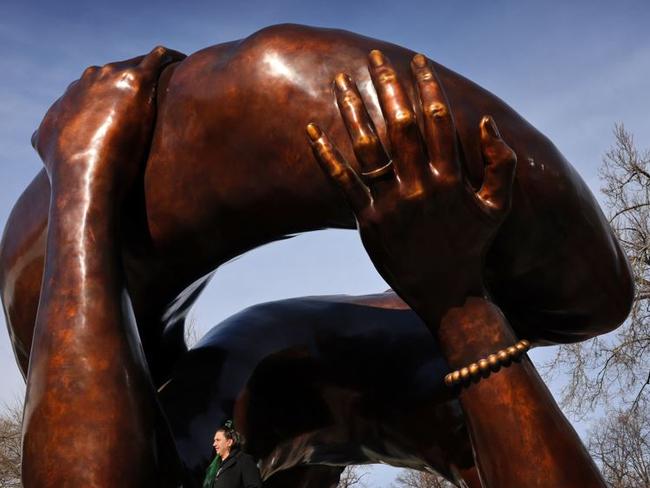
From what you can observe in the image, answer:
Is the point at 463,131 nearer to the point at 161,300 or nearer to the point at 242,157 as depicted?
the point at 242,157

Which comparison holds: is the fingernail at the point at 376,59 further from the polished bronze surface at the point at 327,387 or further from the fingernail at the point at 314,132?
the polished bronze surface at the point at 327,387

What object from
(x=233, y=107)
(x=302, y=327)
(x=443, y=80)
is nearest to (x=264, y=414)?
(x=302, y=327)

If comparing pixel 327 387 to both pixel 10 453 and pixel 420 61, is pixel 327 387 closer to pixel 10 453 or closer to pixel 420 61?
pixel 420 61

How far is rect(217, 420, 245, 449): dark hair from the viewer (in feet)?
8.98

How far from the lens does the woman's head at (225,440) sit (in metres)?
2.70

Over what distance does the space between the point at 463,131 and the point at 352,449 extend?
5.41 ft

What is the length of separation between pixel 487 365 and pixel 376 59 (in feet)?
3.10

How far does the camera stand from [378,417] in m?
3.23

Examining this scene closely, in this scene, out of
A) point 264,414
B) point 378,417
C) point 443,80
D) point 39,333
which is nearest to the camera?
point 39,333

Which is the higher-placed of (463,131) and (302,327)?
(463,131)

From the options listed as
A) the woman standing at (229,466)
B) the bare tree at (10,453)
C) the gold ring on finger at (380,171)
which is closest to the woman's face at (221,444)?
the woman standing at (229,466)

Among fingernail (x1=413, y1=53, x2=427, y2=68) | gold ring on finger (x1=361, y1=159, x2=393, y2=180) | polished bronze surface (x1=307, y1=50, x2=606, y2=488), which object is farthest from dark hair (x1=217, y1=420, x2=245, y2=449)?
fingernail (x1=413, y1=53, x2=427, y2=68)

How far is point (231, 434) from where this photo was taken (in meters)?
2.77

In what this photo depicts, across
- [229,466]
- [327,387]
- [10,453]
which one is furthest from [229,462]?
[10,453]
